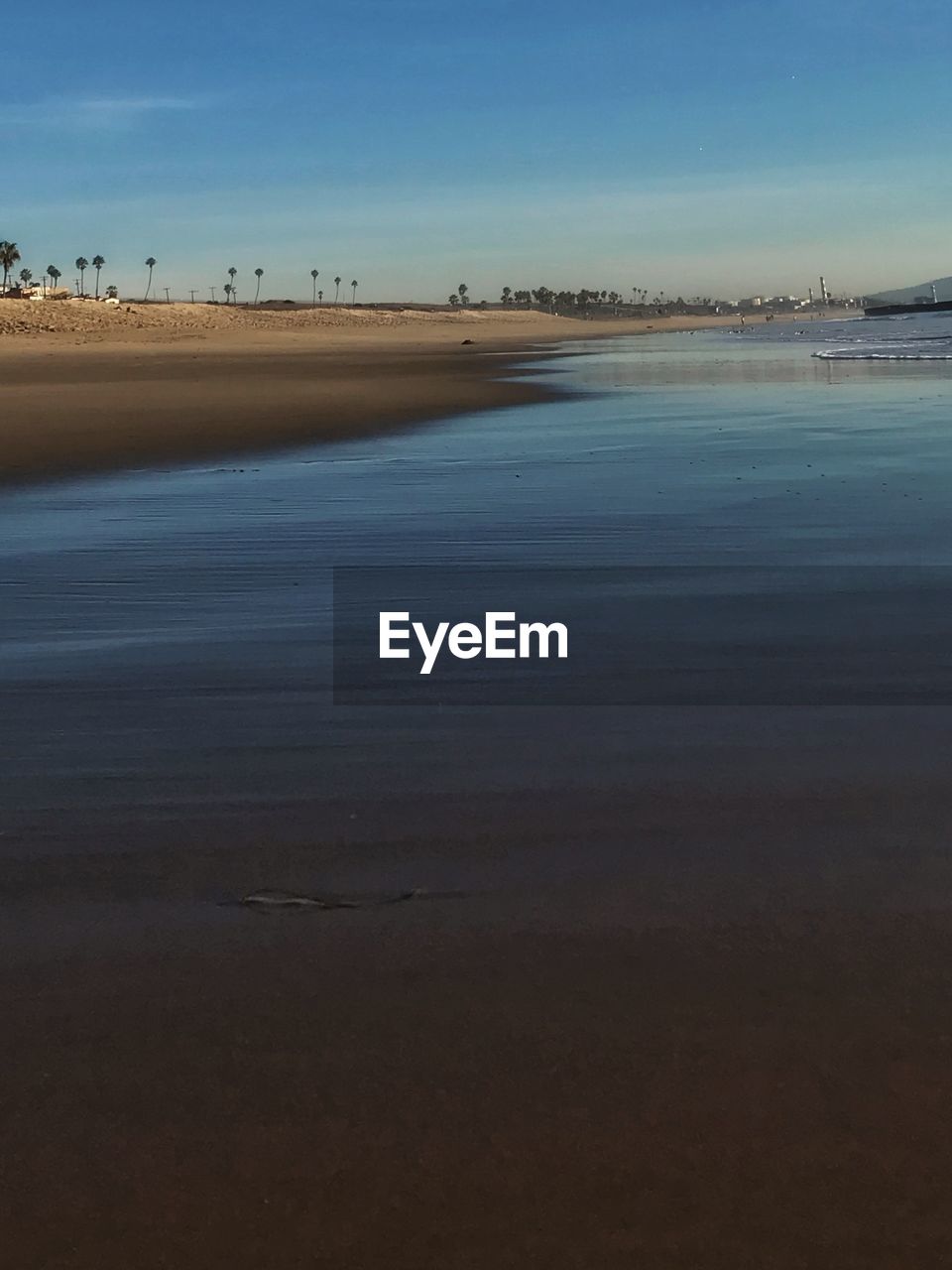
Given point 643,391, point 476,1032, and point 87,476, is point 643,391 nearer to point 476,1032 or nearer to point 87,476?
point 87,476

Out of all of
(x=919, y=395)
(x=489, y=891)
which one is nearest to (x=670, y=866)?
(x=489, y=891)

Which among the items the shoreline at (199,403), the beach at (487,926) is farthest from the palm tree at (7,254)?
the beach at (487,926)

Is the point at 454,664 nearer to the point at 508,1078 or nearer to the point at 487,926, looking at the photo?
the point at 487,926

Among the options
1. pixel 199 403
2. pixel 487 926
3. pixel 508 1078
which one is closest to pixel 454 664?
pixel 487 926

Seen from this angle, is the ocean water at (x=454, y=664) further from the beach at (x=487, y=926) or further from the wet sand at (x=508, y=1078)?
the wet sand at (x=508, y=1078)

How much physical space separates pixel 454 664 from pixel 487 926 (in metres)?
2.53

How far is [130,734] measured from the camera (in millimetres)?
4641

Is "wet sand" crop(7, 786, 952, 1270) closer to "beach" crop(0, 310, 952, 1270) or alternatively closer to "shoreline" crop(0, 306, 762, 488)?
"beach" crop(0, 310, 952, 1270)

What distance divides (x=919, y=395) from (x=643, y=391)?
5800 millimetres

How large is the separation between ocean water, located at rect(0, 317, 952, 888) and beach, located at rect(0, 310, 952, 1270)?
27 millimetres

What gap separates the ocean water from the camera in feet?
13.3

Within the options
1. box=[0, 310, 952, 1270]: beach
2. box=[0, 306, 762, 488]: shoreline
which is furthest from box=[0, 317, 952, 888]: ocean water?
box=[0, 306, 762, 488]: shoreline

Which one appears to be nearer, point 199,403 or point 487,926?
point 487,926

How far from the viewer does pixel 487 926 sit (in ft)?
10.3
